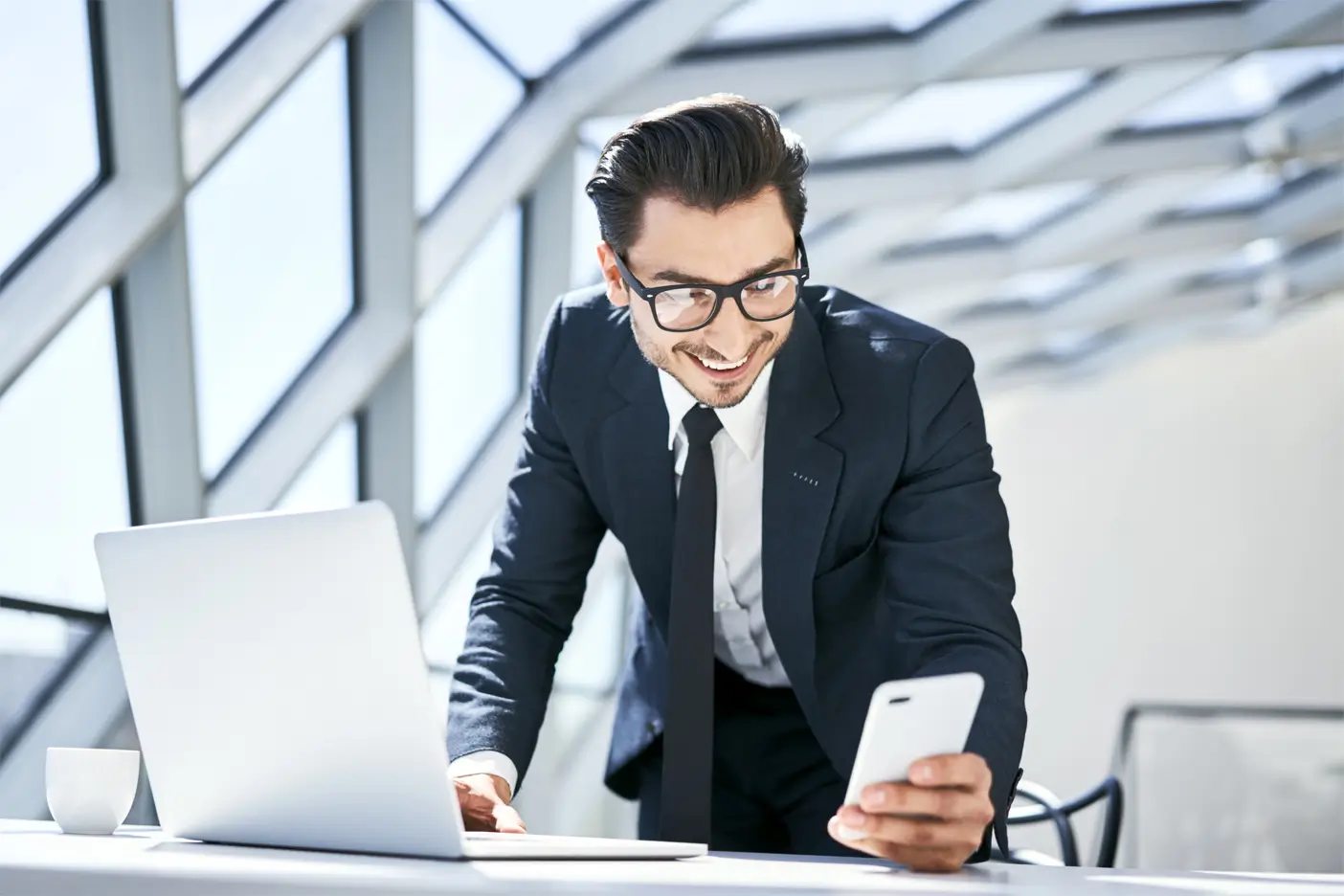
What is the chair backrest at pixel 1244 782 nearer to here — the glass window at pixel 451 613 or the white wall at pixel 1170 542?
the glass window at pixel 451 613

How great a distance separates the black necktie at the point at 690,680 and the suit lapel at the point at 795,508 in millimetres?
110

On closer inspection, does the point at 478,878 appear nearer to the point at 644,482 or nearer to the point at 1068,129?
the point at 644,482

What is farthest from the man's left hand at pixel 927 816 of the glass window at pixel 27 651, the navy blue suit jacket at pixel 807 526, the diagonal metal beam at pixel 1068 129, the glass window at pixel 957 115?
the glass window at pixel 957 115

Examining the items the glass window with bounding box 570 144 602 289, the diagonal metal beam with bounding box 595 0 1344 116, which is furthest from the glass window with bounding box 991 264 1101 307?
the glass window with bounding box 570 144 602 289

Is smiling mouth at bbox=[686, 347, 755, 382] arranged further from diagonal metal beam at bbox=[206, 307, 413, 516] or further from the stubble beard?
diagonal metal beam at bbox=[206, 307, 413, 516]

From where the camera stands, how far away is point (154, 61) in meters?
3.84

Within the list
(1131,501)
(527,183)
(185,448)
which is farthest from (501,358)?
(1131,501)

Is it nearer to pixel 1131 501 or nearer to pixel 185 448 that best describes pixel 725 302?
pixel 185 448

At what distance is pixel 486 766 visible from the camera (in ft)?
6.89

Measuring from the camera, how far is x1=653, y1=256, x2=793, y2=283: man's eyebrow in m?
2.16

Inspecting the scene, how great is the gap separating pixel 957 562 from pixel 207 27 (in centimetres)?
325

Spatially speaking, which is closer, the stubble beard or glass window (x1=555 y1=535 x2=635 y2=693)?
the stubble beard

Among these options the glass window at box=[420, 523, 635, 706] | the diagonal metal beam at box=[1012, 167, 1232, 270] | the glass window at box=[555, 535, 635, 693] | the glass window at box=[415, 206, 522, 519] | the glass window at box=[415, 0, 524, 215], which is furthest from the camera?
the diagonal metal beam at box=[1012, 167, 1232, 270]

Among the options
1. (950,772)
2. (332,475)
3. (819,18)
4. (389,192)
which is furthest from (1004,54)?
(950,772)
